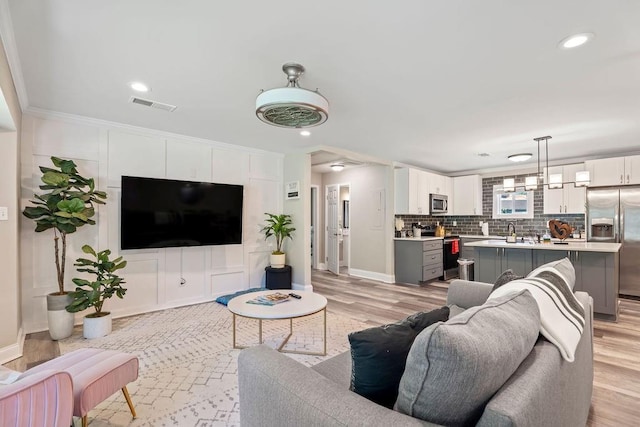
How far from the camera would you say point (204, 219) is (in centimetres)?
434

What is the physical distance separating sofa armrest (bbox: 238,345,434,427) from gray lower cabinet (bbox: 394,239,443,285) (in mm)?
4914

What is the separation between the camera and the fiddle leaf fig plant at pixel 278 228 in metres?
4.99

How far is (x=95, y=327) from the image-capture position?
321 cm

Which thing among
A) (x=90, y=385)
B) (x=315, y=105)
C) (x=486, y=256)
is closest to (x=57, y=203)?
(x=90, y=385)

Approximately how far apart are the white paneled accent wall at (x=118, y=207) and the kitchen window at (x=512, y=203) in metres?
4.76

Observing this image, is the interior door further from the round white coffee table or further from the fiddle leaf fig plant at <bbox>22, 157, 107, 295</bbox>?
the fiddle leaf fig plant at <bbox>22, 157, 107, 295</bbox>

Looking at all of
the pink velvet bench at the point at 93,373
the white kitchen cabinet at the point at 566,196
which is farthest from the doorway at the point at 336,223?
the pink velvet bench at the point at 93,373

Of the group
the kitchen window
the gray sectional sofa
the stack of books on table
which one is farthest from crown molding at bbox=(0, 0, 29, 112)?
the kitchen window

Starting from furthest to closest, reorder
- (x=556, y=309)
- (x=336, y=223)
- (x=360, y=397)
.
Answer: (x=336, y=223) → (x=556, y=309) → (x=360, y=397)

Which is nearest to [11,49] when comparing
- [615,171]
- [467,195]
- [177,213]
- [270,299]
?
[177,213]

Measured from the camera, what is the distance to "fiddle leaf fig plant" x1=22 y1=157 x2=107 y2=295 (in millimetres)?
3053

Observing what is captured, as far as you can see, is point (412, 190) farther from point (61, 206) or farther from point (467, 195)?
point (61, 206)

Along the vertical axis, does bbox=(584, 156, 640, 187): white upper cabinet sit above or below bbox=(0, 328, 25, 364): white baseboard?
above

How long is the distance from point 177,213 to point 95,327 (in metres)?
1.54
